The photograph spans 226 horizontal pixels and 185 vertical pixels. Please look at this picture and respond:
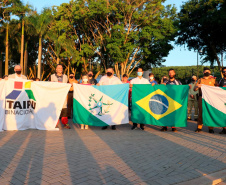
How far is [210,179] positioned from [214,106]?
4.37 m

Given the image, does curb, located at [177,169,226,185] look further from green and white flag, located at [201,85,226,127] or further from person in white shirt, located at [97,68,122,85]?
person in white shirt, located at [97,68,122,85]

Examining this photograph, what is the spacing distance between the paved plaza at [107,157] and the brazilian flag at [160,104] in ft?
Answer: 2.12

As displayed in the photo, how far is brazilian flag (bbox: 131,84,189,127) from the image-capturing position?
25.9 feet

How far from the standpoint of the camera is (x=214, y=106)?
7871mm

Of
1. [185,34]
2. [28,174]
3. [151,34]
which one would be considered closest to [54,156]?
[28,174]

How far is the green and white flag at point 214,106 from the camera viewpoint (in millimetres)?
7773

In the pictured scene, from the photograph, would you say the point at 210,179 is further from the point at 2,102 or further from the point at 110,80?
the point at 2,102

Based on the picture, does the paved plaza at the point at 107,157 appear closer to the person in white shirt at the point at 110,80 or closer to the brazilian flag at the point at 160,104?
the brazilian flag at the point at 160,104

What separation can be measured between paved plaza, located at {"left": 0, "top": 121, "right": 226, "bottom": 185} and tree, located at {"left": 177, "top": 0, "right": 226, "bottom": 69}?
2088cm

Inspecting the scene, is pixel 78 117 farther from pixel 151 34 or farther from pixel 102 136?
pixel 151 34

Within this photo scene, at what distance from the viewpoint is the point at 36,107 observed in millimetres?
8164

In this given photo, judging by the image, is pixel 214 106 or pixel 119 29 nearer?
pixel 214 106

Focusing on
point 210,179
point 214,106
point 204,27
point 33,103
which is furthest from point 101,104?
point 204,27

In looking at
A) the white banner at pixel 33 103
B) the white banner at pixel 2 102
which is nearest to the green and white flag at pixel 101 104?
the white banner at pixel 33 103
